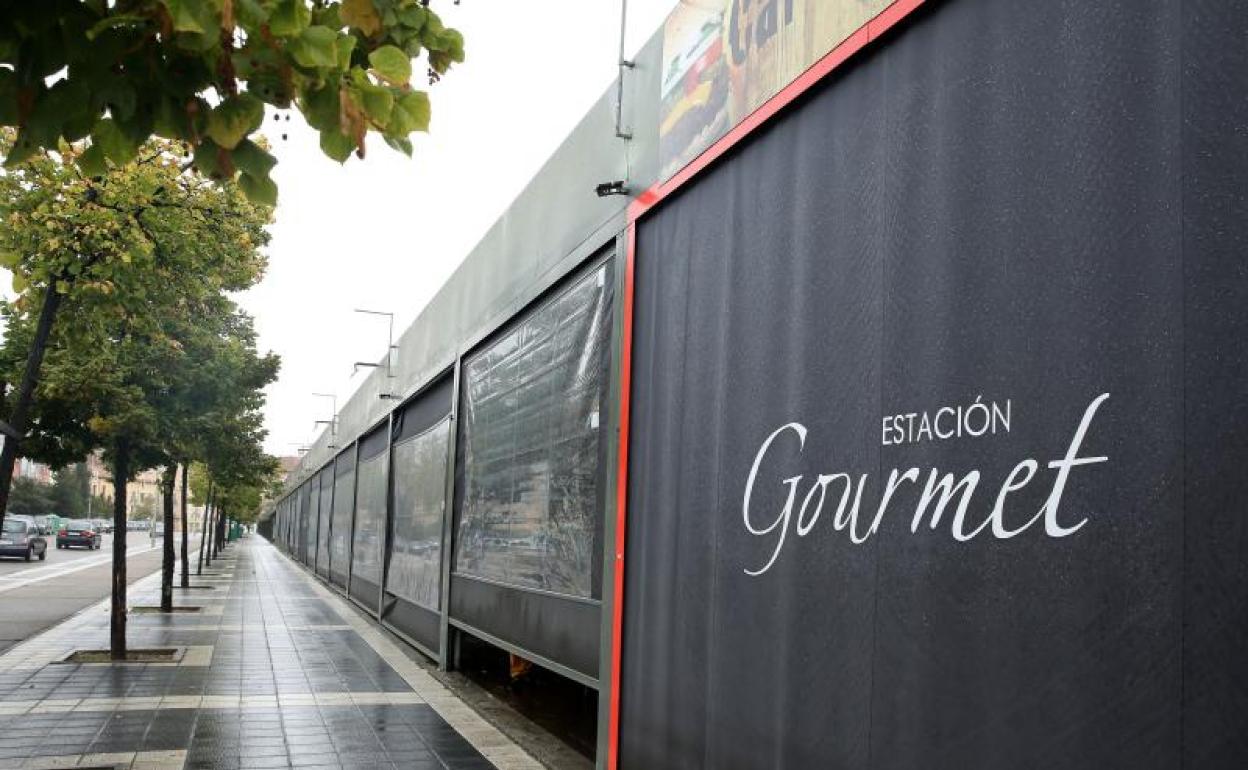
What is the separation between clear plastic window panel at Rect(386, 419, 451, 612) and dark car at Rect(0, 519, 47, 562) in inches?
1011

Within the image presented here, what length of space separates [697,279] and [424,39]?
2141 mm

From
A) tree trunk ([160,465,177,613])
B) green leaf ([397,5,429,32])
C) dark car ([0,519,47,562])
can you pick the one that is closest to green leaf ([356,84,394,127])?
green leaf ([397,5,429,32])

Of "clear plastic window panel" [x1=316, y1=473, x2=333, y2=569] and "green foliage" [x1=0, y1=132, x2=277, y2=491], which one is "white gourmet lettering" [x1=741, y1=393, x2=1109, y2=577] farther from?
"clear plastic window panel" [x1=316, y1=473, x2=333, y2=569]

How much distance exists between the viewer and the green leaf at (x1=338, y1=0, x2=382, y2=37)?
11.1 ft

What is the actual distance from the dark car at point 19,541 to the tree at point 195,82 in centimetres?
3654

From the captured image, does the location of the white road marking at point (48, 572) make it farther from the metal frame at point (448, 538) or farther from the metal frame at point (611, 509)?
the metal frame at point (611, 509)

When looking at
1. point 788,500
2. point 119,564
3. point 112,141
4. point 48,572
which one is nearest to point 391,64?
point 112,141

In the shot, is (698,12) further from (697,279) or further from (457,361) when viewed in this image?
(457,361)

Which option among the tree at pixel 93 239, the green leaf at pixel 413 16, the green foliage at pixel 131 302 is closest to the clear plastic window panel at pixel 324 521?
the green foliage at pixel 131 302

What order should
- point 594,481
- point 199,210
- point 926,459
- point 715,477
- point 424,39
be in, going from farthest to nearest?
point 199,210 < point 594,481 < point 715,477 < point 424,39 < point 926,459

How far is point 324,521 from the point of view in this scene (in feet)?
94.9

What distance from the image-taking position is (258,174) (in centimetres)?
328

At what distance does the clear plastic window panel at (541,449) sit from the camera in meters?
7.07

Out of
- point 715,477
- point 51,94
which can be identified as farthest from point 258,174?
point 715,477
